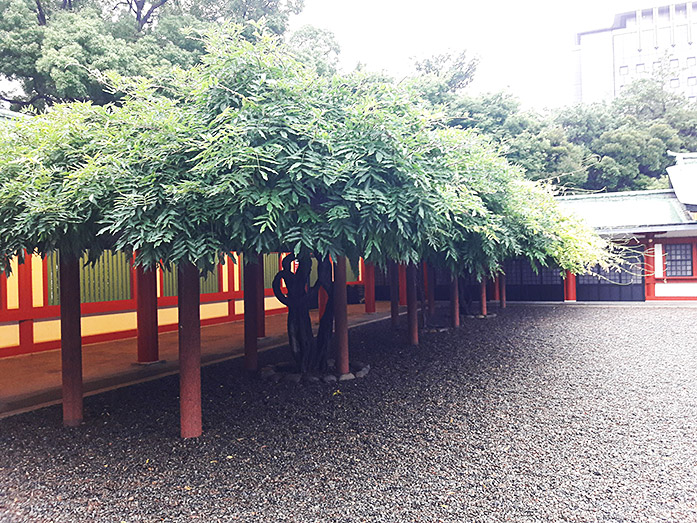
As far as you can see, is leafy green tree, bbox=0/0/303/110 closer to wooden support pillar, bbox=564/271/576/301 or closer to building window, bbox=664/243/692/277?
wooden support pillar, bbox=564/271/576/301

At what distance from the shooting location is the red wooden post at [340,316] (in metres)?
6.74

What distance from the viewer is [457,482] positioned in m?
3.82

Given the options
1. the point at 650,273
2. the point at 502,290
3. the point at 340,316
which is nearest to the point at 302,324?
the point at 340,316

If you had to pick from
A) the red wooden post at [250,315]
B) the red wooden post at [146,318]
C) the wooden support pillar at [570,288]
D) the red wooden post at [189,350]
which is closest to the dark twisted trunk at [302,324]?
the red wooden post at [250,315]

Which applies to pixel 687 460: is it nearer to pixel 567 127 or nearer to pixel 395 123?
pixel 395 123

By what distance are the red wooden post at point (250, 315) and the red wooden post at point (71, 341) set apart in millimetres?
2364

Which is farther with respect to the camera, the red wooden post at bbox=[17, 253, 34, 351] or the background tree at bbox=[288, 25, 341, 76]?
the background tree at bbox=[288, 25, 341, 76]

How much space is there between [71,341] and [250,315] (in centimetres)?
271

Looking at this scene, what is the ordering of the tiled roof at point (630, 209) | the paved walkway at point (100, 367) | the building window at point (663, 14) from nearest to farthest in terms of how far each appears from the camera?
the paved walkway at point (100, 367) < the tiled roof at point (630, 209) < the building window at point (663, 14)

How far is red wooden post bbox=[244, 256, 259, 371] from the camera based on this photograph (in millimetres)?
7254

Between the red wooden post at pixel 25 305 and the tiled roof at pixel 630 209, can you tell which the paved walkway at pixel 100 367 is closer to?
the red wooden post at pixel 25 305

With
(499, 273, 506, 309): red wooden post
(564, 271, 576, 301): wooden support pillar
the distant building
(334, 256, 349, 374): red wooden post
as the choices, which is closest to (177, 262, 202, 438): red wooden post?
(334, 256, 349, 374): red wooden post

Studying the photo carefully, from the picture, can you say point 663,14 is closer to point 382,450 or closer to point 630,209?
point 630,209

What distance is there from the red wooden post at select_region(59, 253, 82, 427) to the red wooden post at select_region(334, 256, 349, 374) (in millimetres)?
2935
